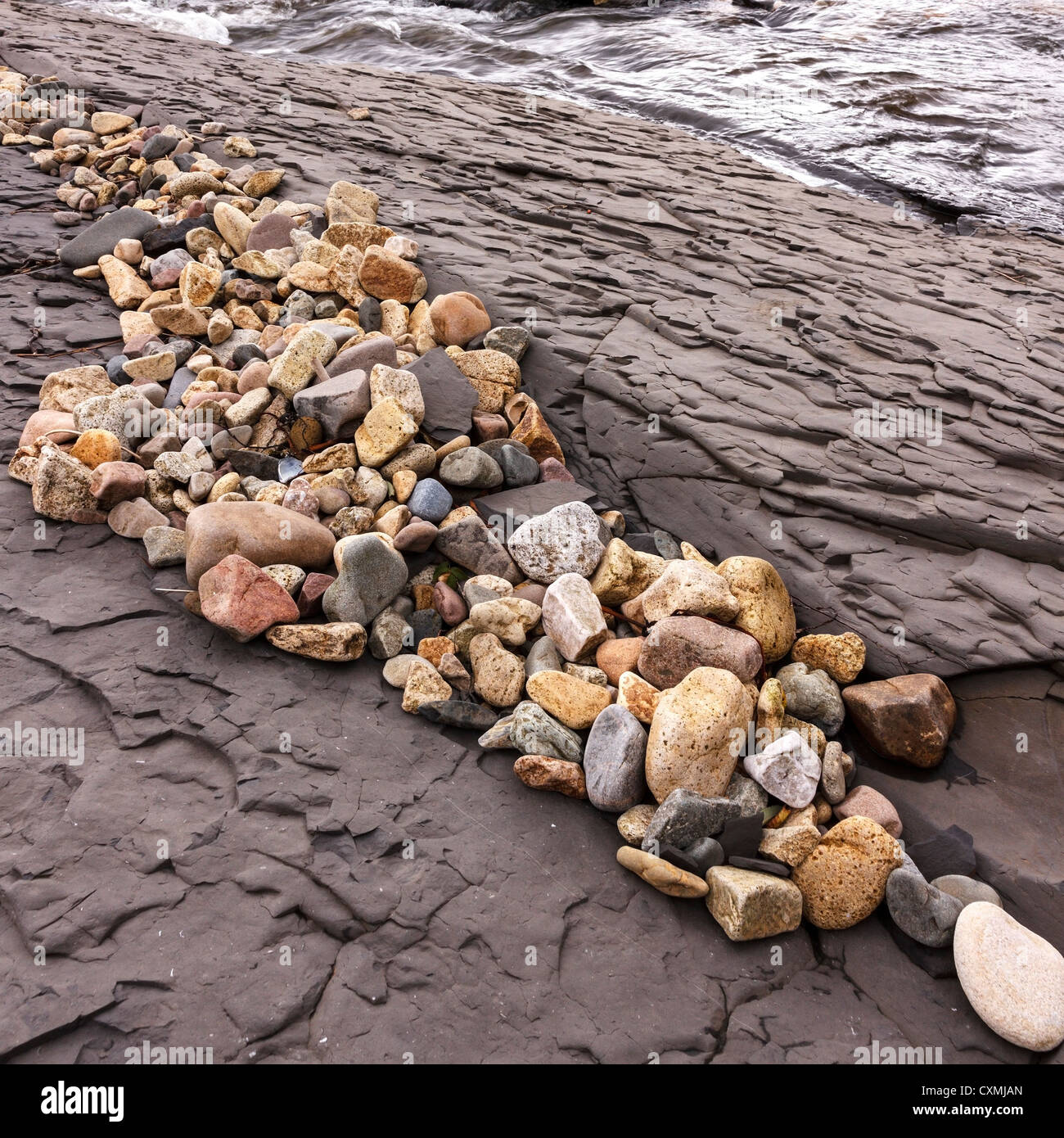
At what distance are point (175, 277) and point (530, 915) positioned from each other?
375cm

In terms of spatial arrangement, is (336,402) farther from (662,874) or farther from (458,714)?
(662,874)

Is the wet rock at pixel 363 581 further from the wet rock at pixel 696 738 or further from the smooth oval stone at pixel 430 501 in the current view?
the wet rock at pixel 696 738

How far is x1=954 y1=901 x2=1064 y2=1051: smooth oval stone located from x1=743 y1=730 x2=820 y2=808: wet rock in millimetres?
491

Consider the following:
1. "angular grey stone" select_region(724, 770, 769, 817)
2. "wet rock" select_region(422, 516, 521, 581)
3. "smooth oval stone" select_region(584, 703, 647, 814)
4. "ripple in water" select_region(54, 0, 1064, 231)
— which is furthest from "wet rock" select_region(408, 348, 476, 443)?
"ripple in water" select_region(54, 0, 1064, 231)

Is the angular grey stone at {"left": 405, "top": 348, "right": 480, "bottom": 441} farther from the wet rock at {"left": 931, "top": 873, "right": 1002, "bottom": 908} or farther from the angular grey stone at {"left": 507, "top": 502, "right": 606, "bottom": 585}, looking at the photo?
the wet rock at {"left": 931, "top": 873, "right": 1002, "bottom": 908}

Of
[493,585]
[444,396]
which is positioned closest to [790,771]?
[493,585]

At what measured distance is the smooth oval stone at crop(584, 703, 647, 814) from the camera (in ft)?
7.39

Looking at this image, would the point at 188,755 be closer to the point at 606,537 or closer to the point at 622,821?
the point at 622,821

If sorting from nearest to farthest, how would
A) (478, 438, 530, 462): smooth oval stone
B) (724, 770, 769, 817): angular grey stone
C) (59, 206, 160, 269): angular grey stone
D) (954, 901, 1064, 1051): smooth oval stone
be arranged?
(954, 901, 1064, 1051): smooth oval stone, (724, 770, 769, 817): angular grey stone, (478, 438, 530, 462): smooth oval stone, (59, 206, 160, 269): angular grey stone

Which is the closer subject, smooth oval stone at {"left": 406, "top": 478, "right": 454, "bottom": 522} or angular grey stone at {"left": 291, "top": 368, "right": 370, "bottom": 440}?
smooth oval stone at {"left": 406, "top": 478, "right": 454, "bottom": 522}

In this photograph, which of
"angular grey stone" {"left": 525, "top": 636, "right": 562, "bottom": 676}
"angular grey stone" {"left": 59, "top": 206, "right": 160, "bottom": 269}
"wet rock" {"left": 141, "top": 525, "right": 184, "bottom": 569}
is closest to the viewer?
"angular grey stone" {"left": 525, "top": 636, "right": 562, "bottom": 676}

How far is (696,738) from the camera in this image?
225 centimetres

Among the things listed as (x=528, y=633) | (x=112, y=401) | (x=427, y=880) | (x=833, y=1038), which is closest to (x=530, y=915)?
(x=427, y=880)

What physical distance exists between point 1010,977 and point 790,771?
27.6 inches
